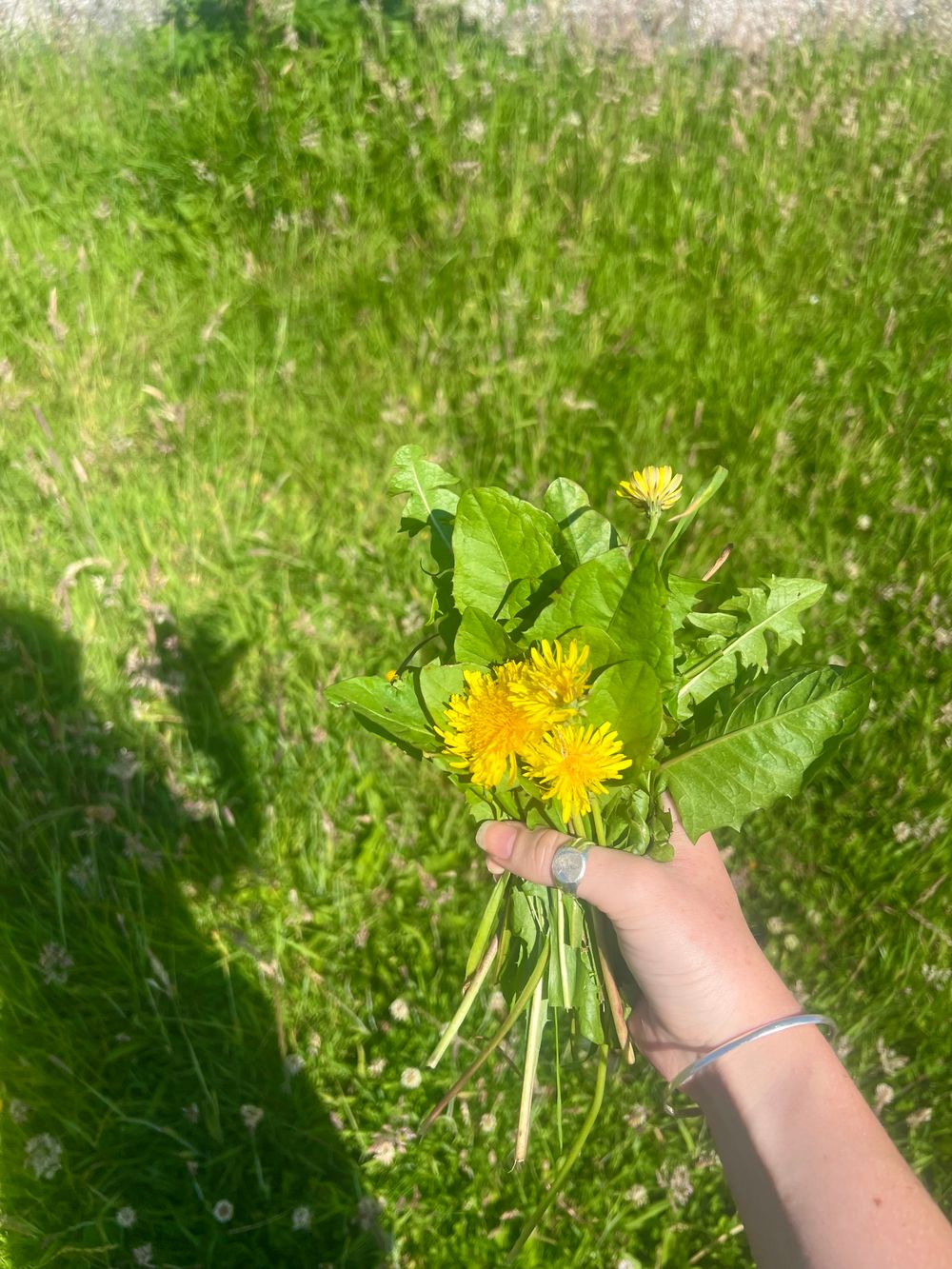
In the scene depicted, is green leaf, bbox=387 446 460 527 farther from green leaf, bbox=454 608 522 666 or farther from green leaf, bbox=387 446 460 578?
green leaf, bbox=454 608 522 666

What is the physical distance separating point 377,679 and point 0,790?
1172 mm

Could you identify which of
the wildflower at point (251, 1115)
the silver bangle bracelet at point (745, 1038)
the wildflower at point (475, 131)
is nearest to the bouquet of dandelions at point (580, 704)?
the silver bangle bracelet at point (745, 1038)

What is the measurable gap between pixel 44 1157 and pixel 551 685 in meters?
1.43

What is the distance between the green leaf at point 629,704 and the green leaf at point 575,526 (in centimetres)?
27

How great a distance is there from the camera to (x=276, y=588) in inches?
90.3

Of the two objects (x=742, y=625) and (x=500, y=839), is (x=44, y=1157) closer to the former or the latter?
(x=500, y=839)

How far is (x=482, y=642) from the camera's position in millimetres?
1298

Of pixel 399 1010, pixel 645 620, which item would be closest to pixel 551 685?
pixel 645 620

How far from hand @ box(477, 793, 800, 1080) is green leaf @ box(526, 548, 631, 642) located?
340mm

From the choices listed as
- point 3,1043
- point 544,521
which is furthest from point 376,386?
point 3,1043

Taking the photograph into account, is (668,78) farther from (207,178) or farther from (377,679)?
(377,679)

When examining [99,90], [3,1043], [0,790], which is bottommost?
[3,1043]

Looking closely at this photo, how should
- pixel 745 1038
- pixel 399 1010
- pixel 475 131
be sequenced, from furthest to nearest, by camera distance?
pixel 475 131 < pixel 399 1010 < pixel 745 1038

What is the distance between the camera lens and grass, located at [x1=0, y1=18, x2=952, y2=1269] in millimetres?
1706
